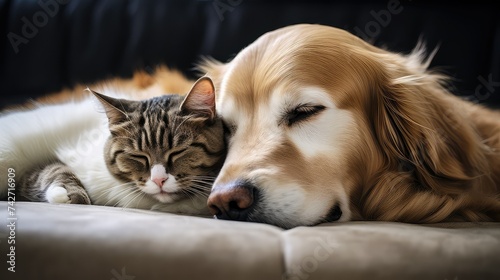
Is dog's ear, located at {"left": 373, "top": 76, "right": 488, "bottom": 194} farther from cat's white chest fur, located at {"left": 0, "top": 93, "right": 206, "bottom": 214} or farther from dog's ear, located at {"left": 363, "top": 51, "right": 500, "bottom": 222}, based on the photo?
cat's white chest fur, located at {"left": 0, "top": 93, "right": 206, "bottom": 214}

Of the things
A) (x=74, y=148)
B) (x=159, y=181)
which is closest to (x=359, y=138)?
(x=159, y=181)

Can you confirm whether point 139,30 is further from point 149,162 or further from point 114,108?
point 149,162

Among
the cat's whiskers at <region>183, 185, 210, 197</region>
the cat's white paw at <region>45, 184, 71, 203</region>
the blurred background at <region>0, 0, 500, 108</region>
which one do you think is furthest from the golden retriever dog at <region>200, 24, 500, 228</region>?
the blurred background at <region>0, 0, 500, 108</region>

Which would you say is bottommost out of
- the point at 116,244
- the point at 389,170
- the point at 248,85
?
the point at 389,170

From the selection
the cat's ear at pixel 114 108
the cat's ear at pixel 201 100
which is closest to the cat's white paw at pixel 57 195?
the cat's ear at pixel 114 108

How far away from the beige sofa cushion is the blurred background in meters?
1.51

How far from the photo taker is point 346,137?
148 centimetres

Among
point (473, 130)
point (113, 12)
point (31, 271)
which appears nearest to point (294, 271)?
point (31, 271)

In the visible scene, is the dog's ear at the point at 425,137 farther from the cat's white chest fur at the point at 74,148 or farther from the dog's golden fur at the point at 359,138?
the cat's white chest fur at the point at 74,148

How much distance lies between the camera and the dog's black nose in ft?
4.20

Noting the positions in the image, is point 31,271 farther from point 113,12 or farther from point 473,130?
point 113,12

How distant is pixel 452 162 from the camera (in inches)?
59.9

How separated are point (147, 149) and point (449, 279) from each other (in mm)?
916

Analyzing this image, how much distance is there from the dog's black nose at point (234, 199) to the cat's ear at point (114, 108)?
46 cm
